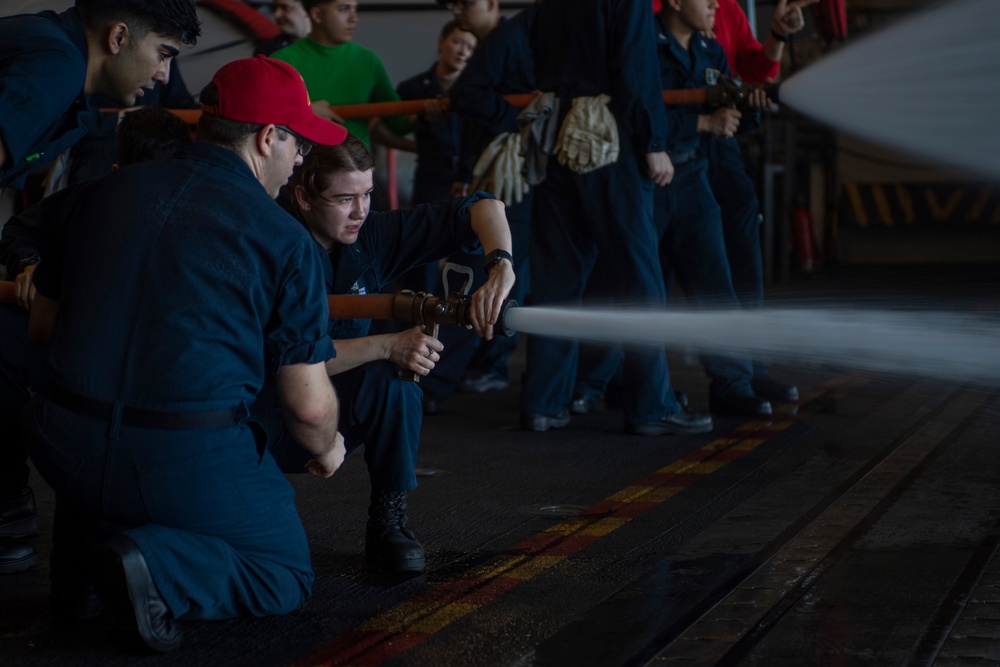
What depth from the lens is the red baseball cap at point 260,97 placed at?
2.86 m

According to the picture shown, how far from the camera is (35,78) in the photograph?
10.1 ft

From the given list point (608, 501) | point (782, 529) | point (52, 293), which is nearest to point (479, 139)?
point (608, 501)

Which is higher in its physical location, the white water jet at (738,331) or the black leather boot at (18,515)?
the white water jet at (738,331)

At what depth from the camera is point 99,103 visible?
18.3ft

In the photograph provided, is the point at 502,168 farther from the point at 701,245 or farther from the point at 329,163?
the point at 329,163

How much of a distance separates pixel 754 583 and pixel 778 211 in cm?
928

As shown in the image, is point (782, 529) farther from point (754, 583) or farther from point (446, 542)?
point (446, 542)

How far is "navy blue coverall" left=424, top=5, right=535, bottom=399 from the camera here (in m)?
6.19

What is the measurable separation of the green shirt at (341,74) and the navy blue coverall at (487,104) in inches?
16.0

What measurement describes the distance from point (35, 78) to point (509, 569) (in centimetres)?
178

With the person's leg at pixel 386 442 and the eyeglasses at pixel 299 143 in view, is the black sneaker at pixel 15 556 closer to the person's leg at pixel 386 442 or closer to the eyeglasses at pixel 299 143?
the person's leg at pixel 386 442

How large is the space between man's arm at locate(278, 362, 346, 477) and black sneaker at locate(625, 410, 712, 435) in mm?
2624

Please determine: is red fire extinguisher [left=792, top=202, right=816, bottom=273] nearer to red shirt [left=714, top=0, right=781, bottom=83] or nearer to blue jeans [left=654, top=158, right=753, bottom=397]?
red shirt [left=714, top=0, right=781, bottom=83]

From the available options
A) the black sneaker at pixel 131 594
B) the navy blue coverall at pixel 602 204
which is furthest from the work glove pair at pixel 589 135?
the black sneaker at pixel 131 594
